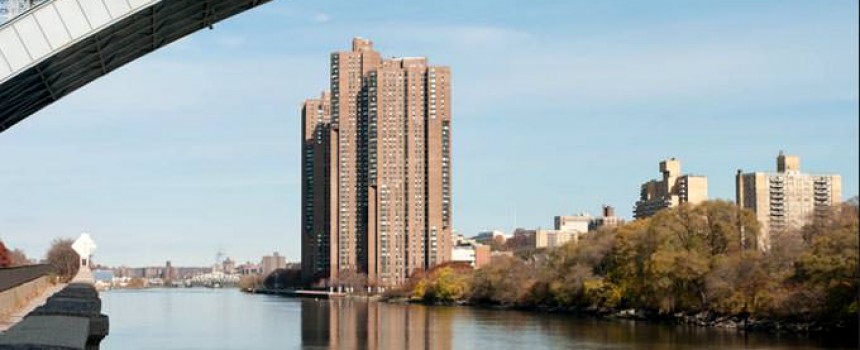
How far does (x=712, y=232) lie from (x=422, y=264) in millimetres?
64652

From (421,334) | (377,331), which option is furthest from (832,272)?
(377,331)

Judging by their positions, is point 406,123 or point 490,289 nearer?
point 490,289

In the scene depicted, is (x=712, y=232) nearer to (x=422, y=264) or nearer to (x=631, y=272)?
(x=631, y=272)

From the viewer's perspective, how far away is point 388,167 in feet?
404

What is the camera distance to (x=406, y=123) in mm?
122750

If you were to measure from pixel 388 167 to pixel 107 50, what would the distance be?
10059 cm

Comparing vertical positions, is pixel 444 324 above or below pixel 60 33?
below

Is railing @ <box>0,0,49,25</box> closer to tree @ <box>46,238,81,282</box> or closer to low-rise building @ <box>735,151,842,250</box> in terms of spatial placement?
tree @ <box>46,238,81,282</box>

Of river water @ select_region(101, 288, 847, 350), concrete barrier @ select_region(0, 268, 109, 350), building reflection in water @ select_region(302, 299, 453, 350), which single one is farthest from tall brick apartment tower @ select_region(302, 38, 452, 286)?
concrete barrier @ select_region(0, 268, 109, 350)

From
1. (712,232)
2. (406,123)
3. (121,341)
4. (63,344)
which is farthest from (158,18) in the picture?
(406,123)

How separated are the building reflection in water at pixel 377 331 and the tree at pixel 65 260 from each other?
1206 inches

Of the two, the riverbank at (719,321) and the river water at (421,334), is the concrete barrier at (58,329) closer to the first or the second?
the river water at (421,334)

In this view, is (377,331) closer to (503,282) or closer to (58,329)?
(58,329)

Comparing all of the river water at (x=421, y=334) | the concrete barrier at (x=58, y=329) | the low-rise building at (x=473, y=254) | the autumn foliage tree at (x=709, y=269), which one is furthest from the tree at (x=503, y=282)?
the concrete barrier at (x=58, y=329)
